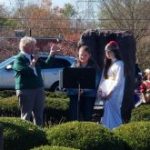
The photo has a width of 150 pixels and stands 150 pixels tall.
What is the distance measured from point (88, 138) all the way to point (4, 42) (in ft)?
114

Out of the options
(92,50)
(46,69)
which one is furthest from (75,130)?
(46,69)

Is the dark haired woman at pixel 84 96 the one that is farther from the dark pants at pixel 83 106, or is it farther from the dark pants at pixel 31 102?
the dark pants at pixel 31 102

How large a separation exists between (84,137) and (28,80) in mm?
3173

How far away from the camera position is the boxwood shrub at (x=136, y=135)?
6.75 meters

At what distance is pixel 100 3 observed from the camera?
40094mm

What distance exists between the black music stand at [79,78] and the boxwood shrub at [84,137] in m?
2.89

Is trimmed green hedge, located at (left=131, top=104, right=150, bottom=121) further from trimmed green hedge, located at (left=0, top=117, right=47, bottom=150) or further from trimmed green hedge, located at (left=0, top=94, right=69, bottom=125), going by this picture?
trimmed green hedge, located at (left=0, top=117, right=47, bottom=150)

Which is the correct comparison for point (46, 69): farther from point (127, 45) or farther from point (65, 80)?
point (65, 80)

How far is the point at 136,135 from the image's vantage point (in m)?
6.82

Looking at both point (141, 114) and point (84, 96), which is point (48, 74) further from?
point (84, 96)

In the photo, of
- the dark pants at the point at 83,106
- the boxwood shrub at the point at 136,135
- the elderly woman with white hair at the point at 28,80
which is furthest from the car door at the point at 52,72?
the boxwood shrub at the point at 136,135

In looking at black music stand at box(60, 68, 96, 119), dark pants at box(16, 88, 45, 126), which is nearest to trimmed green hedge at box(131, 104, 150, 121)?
black music stand at box(60, 68, 96, 119)

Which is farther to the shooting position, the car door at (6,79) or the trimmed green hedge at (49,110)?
the car door at (6,79)

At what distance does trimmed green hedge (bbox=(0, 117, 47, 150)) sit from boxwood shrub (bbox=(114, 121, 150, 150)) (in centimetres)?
91
